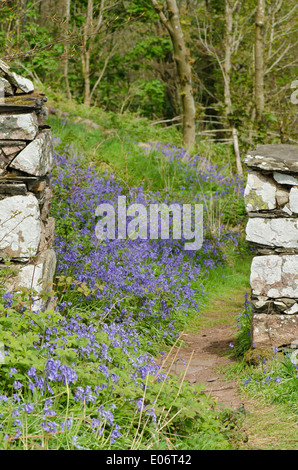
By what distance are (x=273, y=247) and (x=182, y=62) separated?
25.2 feet

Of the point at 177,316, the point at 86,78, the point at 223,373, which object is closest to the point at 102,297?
the point at 177,316

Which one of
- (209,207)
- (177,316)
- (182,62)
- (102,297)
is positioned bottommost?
(177,316)

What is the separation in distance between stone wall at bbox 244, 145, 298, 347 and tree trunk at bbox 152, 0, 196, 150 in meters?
6.84

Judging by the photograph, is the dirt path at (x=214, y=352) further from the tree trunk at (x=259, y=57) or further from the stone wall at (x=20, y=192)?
the tree trunk at (x=259, y=57)

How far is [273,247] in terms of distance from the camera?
4.08 meters

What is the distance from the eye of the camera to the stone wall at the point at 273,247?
159 inches

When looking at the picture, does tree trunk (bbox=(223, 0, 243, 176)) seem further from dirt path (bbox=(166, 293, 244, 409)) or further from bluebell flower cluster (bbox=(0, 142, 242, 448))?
dirt path (bbox=(166, 293, 244, 409))

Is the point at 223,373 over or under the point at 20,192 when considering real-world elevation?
under

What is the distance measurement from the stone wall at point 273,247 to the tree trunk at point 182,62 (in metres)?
6.84

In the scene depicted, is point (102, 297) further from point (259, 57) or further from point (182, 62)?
point (259, 57)

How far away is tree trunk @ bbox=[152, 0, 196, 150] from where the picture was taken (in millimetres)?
10523

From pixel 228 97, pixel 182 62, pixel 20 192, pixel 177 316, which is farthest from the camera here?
pixel 228 97

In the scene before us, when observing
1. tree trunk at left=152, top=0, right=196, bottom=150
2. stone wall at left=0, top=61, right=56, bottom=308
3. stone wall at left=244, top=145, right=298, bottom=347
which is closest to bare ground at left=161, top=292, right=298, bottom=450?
stone wall at left=244, top=145, right=298, bottom=347
